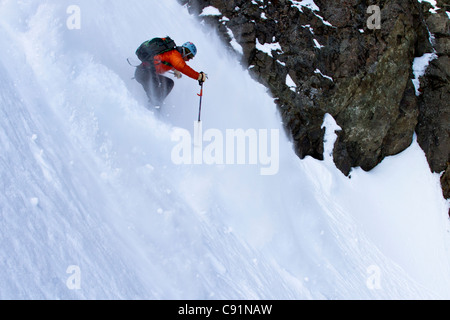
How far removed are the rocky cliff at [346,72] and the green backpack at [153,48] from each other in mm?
5775

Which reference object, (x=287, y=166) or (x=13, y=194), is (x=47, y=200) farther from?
(x=287, y=166)

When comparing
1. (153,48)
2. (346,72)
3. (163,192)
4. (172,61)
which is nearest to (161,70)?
(172,61)

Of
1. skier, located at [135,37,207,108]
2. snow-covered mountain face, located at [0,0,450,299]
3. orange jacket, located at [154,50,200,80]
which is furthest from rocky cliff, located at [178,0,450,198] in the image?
orange jacket, located at [154,50,200,80]

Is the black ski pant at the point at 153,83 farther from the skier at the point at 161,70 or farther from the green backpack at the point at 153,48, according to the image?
the green backpack at the point at 153,48

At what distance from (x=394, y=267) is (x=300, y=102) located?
6.45 metres

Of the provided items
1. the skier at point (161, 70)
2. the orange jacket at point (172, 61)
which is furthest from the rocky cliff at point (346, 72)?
the orange jacket at point (172, 61)

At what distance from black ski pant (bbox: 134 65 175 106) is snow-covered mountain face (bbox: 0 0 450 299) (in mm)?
367

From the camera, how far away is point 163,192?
290 inches

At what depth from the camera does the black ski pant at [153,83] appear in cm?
859

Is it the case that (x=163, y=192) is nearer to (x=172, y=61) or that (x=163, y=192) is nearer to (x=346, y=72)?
(x=172, y=61)

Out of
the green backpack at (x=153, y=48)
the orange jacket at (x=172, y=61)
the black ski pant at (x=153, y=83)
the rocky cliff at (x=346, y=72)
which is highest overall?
the green backpack at (x=153, y=48)

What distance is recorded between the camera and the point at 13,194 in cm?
540

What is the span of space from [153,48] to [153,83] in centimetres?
79

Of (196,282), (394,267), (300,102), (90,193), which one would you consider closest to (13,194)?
(90,193)
